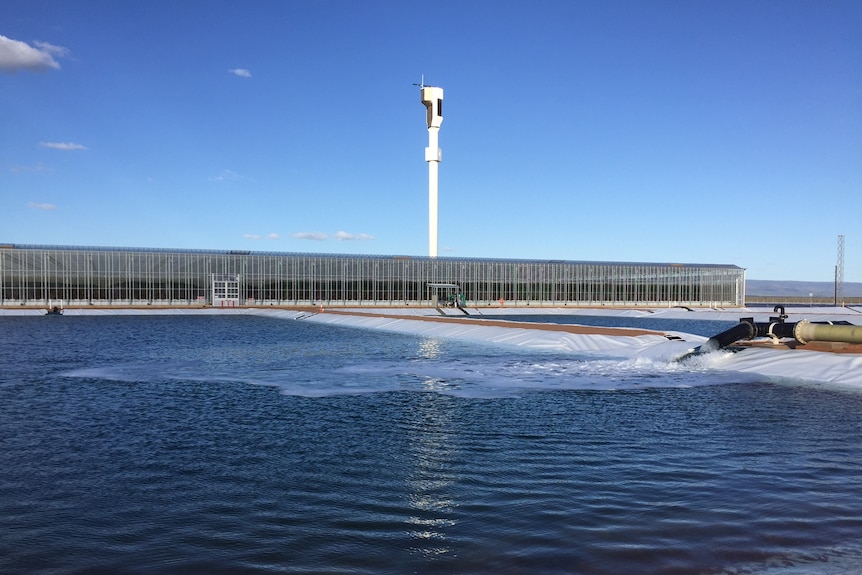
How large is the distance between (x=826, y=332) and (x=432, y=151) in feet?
298

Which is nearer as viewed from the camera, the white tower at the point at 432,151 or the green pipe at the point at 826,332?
the green pipe at the point at 826,332

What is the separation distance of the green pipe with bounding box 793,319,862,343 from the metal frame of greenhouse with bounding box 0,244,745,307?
72796 mm

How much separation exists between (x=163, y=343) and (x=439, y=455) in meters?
29.1

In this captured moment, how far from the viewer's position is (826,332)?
1001 inches

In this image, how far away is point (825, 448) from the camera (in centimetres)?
1280

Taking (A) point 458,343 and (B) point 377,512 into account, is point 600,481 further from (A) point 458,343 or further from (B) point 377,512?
(A) point 458,343

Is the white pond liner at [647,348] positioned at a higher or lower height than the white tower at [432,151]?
lower

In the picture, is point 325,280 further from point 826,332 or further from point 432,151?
point 826,332

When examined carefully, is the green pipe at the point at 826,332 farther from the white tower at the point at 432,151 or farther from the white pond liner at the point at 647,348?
the white tower at the point at 432,151

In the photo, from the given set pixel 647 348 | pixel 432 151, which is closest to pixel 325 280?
pixel 432 151

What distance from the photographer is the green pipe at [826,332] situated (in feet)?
81.2

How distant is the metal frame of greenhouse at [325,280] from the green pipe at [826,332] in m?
72.8

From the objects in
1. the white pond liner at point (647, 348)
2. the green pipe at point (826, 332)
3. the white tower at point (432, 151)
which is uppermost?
the white tower at point (432, 151)

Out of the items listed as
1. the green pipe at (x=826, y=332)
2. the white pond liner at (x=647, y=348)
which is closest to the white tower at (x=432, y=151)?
the white pond liner at (x=647, y=348)
